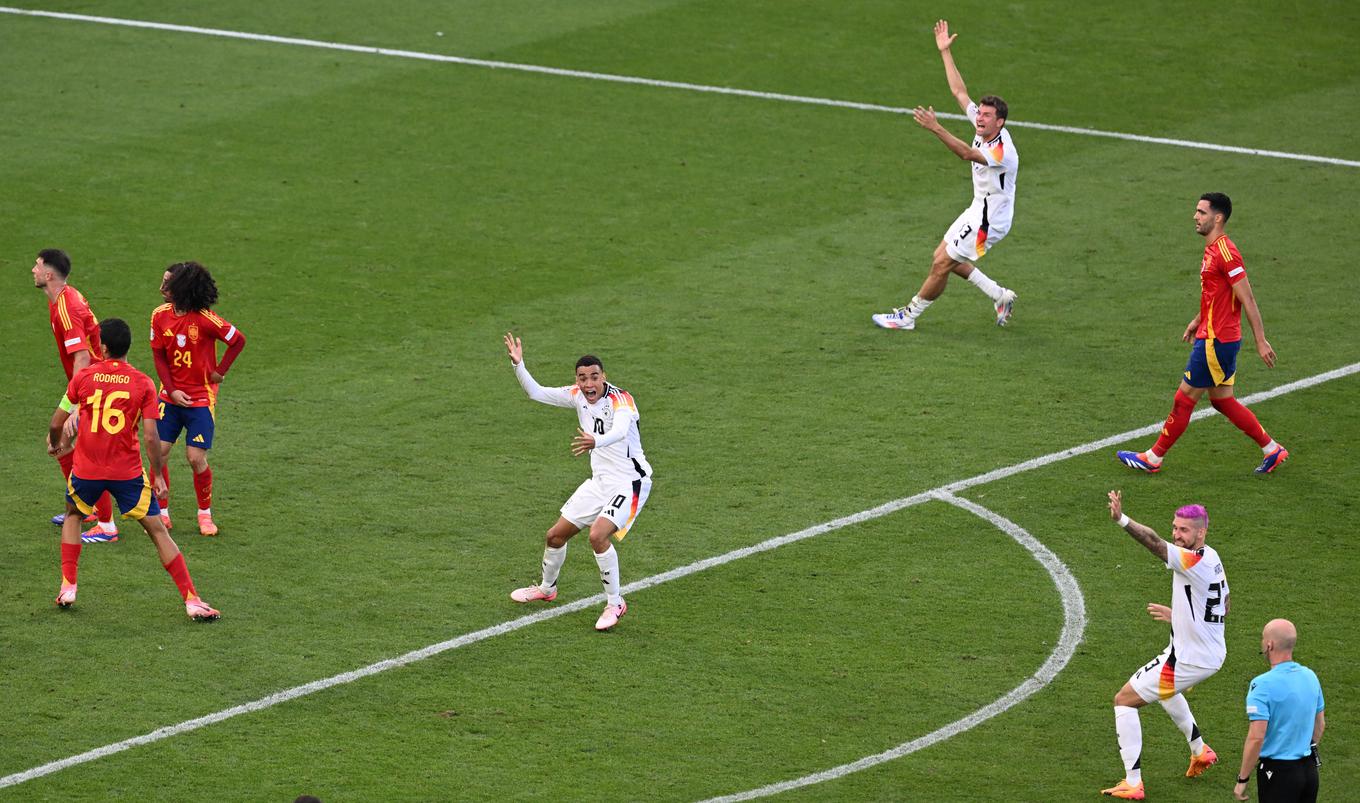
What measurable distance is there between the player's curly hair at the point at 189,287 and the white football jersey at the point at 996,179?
830 centimetres

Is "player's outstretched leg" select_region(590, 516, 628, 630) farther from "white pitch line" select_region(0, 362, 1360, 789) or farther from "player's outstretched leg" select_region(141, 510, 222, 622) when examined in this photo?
"player's outstretched leg" select_region(141, 510, 222, 622)

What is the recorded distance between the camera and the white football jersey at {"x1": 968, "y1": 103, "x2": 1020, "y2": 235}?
17.8 meters

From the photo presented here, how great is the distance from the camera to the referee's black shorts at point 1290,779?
30.7 ft

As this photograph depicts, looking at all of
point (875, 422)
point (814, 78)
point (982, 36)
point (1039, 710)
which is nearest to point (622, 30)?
point (814, 78)

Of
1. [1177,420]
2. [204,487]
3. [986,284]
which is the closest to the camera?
[204,487]

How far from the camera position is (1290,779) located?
30.7 ft

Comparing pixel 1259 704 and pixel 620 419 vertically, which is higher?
pixel 620 419

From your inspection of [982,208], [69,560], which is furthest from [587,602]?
[982,208]

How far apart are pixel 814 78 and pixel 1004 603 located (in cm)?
1467

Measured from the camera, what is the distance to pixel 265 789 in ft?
33.6

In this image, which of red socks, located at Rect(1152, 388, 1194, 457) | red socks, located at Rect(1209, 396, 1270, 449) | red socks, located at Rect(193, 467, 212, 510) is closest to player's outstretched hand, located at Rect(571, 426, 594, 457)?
red socks, located at Rect(193, 467, 212, 510)

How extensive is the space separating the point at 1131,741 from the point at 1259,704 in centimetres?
125

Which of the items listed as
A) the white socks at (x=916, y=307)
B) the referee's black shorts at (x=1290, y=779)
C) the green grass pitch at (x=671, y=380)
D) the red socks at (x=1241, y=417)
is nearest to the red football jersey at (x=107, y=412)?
the green grass pitch at (x=671, y=380)

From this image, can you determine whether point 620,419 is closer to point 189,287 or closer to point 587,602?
point 587,602
